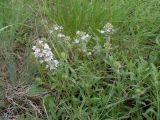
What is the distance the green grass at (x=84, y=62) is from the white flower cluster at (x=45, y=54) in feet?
0.10

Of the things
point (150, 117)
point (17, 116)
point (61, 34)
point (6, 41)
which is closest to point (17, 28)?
point (6, 41)

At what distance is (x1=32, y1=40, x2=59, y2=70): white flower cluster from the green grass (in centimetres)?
3

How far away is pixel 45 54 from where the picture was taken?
167 centimetres

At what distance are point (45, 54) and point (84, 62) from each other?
0.20m

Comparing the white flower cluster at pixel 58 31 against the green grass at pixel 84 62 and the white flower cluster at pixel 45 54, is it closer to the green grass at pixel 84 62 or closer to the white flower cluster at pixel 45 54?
the green grass at pixel 84 62

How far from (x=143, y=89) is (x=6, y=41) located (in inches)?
28.5

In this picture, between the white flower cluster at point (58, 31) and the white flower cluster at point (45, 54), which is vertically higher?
the white flower cluster at point (58, 31)

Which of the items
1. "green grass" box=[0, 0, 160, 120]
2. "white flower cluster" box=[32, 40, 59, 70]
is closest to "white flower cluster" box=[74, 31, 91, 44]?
"green grass" box=[0, 0, 160, 120]

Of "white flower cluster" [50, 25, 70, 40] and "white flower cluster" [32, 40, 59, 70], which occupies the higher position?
"white flower cluster" [50, 25, 70, 40]

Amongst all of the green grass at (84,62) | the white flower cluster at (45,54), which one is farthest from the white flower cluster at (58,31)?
the white flower cluster at (45,54)

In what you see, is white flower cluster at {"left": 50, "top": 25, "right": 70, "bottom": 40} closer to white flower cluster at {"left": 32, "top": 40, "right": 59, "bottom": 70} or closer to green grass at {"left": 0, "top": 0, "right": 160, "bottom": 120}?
green grass at {"left": 0, "top": 0, "right": 160, "bottom": 120}

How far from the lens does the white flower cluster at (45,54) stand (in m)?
1.65

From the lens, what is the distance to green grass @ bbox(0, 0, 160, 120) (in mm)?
1595

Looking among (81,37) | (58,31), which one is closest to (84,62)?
(81,37)
